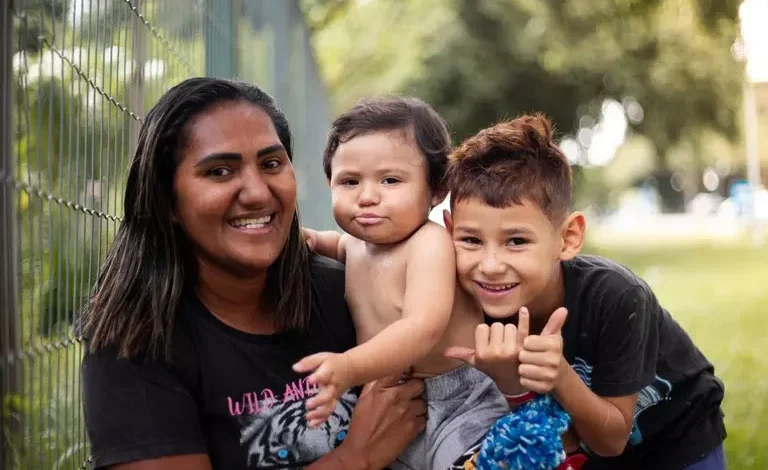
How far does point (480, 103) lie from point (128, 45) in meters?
18.0

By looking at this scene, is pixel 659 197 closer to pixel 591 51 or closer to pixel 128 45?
pixel 591 51

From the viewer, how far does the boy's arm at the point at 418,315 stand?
258cm

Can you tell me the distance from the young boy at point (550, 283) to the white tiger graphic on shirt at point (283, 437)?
0.42 meters

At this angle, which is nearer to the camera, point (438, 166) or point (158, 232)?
point (158, 232)

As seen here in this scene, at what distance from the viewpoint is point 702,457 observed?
3301 mm

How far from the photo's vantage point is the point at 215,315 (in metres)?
2.83

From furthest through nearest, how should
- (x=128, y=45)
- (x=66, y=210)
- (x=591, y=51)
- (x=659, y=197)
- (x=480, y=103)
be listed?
(x=659, y=197)
(x=480, y=103)
(x=591, y=51)
(x=128, y=45)
(x=66, y=210)

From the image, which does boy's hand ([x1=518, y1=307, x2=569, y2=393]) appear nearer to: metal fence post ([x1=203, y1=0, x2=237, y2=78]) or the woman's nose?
the woman's nose

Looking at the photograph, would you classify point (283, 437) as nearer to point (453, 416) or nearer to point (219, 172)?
point (453, 416)

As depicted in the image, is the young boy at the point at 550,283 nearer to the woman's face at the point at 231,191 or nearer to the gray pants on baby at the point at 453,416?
the gray pants on baby at the point at 453,416

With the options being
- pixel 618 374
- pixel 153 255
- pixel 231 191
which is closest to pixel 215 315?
pixel 153 255

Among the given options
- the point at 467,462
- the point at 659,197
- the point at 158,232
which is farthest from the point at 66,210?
the point at 659,197

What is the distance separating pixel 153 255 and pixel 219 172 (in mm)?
261

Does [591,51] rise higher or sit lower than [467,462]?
higher
